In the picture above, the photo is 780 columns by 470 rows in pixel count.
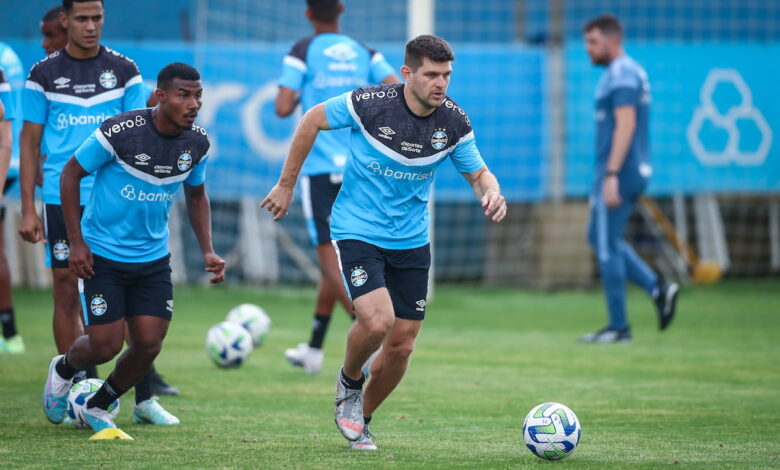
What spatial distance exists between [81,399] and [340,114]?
199 cm

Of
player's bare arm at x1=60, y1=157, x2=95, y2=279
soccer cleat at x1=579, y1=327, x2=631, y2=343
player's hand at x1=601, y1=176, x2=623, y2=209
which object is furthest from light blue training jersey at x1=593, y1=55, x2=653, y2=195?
player's bare arm at x1=60, y1=157, x2=95, y2=279

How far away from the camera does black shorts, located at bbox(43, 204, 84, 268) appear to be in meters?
6.58

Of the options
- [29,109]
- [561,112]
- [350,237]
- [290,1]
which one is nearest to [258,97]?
[290,1]

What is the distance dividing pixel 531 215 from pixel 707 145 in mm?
2510

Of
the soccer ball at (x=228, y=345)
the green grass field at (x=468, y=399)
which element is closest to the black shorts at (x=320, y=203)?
the soccer ball at (x=228, y=345)

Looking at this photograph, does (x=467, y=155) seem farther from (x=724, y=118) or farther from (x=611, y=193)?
(x=724, y=118)

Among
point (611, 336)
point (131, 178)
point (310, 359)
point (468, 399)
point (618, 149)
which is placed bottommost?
point (611, 336)

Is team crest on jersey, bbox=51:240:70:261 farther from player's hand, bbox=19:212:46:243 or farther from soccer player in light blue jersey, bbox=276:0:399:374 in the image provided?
soccer player in light blue jersey, bbox=276:0:399:374

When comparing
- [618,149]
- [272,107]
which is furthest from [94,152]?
[272,107]

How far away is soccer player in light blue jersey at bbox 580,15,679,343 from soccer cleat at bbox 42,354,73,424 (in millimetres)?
5782

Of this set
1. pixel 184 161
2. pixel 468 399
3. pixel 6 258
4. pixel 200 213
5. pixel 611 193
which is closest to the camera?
pixel 184 161

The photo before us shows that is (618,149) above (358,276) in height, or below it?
below

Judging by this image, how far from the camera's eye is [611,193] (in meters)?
10.5

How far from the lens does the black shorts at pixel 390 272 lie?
555 cm
